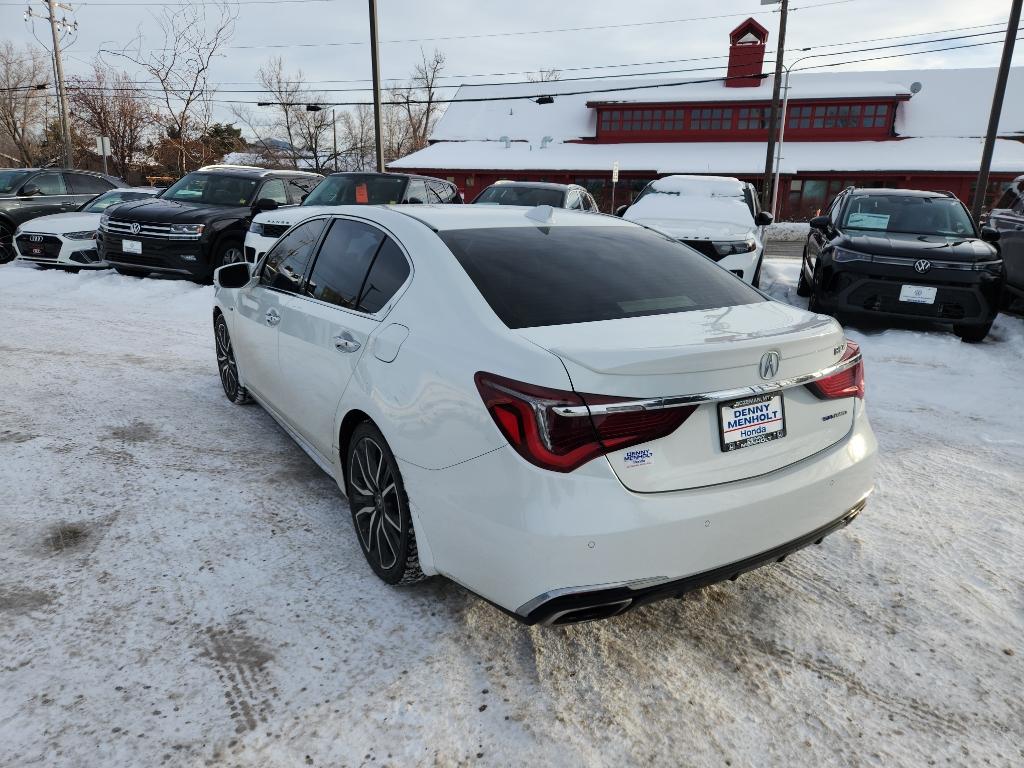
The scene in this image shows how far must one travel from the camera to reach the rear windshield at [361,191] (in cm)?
1105

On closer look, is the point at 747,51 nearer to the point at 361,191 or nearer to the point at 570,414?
the point at 361,191

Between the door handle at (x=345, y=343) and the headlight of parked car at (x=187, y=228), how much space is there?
7987 millimetres

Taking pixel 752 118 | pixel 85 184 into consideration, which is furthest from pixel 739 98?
pixel 85 184

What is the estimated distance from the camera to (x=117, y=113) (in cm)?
3991

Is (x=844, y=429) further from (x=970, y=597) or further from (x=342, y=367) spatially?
(x=342, y=367)

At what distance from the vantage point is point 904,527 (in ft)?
11.7

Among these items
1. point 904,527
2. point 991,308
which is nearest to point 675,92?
point 991,308

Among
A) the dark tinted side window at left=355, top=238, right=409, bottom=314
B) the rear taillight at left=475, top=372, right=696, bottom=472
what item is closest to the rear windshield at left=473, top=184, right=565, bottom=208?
the dark tinted side window at left=355, top=238, right=409, bottom=314

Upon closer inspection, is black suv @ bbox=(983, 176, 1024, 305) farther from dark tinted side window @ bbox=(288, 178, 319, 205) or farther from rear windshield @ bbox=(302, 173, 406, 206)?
dark tinted side window @ bbox=(288, 178, 319, 205)

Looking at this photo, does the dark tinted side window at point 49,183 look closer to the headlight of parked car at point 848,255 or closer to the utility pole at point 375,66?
the utility pole at point 375,66

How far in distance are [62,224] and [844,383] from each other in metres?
12.8

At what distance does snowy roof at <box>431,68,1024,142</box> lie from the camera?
1366 inches

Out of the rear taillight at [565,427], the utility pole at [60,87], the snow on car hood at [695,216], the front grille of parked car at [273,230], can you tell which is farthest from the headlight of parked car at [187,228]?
the utility pole at [60,87]

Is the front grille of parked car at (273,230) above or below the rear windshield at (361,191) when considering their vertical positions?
below
